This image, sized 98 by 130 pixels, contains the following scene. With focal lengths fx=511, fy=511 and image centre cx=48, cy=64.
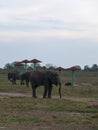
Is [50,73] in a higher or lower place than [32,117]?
higher

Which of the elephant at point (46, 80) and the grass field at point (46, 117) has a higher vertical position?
the elephant at point (46, 80)

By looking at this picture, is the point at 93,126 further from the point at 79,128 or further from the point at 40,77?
the point at 40,77

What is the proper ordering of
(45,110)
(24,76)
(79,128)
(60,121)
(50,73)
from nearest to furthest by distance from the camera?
1. (79,128)
2. (60,121)
3. (45,110)
4. (50,73)
5. (24,76)

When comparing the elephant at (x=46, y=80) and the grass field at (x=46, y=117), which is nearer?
the grass field at (x=46, y=117)

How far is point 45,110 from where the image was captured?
19.2m

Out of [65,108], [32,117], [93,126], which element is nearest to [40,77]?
[65,108]

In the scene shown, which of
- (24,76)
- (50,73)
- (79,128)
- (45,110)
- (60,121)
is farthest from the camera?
(24,76)

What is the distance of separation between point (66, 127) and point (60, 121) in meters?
1.24

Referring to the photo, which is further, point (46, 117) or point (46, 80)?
point (46, 80)

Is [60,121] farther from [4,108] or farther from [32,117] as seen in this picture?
[4,108]

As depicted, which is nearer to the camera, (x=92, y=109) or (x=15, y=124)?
(x=15, y=124)

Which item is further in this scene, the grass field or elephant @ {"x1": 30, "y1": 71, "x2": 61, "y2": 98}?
elephant @ {"x1": 30, "y1": 71, "x2": 61, "y2": 98}

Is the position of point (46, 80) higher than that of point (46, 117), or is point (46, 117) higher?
point (46, 80)

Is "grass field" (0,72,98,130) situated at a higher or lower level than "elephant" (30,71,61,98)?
lower
